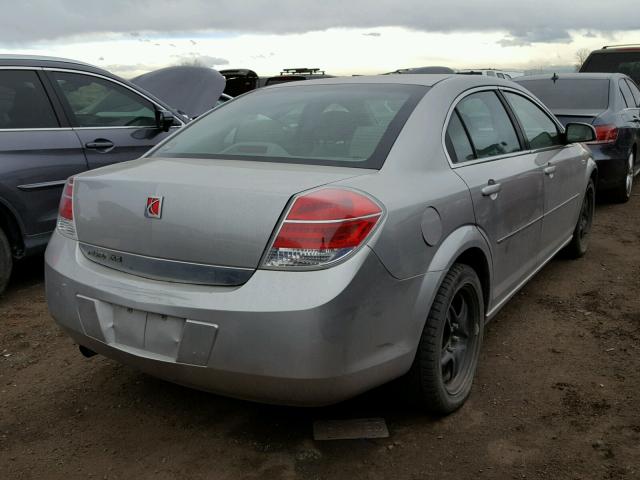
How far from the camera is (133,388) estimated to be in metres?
3.06

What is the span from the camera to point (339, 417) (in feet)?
9.04

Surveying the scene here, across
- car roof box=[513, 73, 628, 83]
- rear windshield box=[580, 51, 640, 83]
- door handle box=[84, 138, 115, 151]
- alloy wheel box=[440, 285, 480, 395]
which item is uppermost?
rear windshield box=[580, 51, 640, 83]

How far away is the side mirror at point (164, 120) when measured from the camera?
5188mm

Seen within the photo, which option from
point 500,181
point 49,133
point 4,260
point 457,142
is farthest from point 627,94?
point 4,260

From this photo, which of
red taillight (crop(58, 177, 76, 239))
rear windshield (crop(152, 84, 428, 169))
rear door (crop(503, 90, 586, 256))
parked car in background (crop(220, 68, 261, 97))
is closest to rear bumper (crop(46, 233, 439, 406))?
red taillight (crop(58, 177, 76, 239))

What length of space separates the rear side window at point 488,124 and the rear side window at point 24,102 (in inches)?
121

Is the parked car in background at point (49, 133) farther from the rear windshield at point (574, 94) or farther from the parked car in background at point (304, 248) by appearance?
the rear windshield at point (574, 94)

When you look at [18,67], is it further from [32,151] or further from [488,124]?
[488,124]

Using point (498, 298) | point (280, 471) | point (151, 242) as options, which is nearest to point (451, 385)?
point (498, 298)

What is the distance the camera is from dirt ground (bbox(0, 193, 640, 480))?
242cm

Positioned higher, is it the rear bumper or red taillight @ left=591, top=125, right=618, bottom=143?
red taillight @ left=591, top=125, right=618, bottom=143

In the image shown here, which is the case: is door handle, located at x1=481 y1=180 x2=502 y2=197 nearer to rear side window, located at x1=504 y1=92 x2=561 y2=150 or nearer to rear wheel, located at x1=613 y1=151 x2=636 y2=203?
rear side window, located at x1=504 y1=92 x2=561 y2=150

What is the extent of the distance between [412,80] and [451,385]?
148 centimetres

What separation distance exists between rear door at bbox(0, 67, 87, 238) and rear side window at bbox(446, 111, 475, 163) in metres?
2.94
